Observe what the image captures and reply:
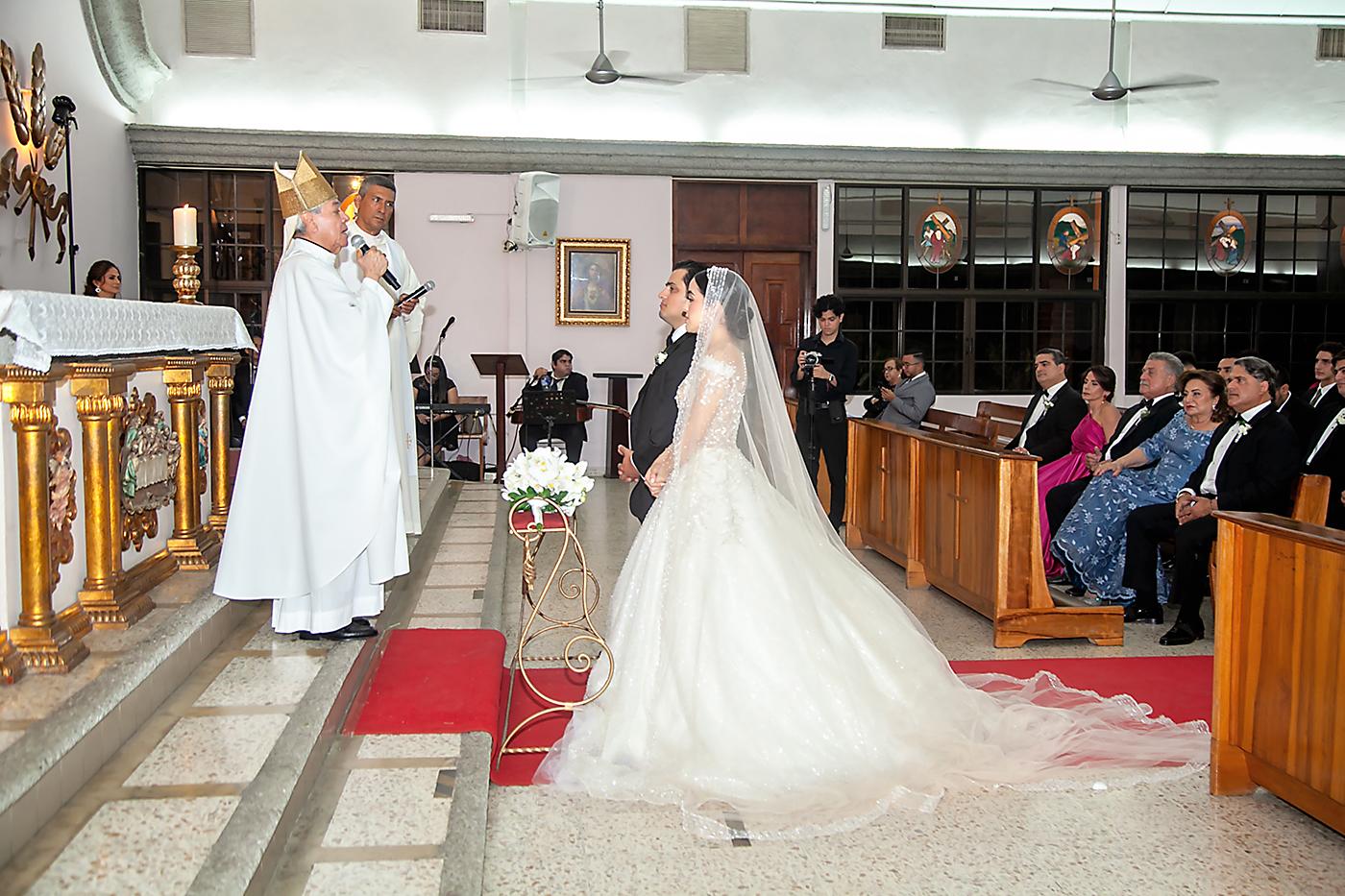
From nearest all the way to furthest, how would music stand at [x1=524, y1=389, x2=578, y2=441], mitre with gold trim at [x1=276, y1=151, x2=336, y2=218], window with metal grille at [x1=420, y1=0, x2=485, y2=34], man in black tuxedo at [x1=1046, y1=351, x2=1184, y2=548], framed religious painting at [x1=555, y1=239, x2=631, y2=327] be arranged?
mitre with gold trim at [x1=276, y1=151, x2=336, y2=218] < man in black tuxedo at [x1=1046, y1=351, x2=1184, y2=548] < music stand at [x1=524, y1=389, x2=578, y2=441] < window with metal grille at [x1=420, y1=0, x2=485, y2=34] < framed religious painting at [x1=555, y1=239, x2=631, y2=327]

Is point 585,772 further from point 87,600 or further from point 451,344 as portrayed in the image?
point 451,344

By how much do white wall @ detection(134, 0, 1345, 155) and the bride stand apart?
325 inches

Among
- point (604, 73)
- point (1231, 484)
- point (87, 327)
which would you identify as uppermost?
point (604, 73)

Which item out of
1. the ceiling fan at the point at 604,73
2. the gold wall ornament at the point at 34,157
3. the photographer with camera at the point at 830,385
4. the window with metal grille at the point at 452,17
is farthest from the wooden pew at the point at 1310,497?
the window with metal grille at the point at 452,17

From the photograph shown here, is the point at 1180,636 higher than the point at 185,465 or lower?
lower

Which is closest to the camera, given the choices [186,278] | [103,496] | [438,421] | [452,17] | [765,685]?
[765,685]

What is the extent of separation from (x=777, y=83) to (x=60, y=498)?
9.66m

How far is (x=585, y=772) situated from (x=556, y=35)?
950 centimetres

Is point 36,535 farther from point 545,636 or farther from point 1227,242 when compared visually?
point 1227,242

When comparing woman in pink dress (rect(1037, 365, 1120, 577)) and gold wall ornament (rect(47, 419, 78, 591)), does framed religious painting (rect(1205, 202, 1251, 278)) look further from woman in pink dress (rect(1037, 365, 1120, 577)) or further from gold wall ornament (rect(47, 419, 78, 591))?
gold wall ornament (rect(47, 419, 78, 591))

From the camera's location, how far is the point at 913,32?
11945 mm

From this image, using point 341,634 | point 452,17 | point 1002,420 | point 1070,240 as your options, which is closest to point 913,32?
point 1070,240

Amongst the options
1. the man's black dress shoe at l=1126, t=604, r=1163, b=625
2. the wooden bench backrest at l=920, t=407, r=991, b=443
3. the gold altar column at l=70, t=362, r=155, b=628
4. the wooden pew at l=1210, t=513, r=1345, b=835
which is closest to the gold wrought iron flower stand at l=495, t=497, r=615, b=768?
the gold altar column at l=70, t=362, r=155, b=628

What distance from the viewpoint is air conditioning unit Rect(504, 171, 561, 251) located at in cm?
1107
